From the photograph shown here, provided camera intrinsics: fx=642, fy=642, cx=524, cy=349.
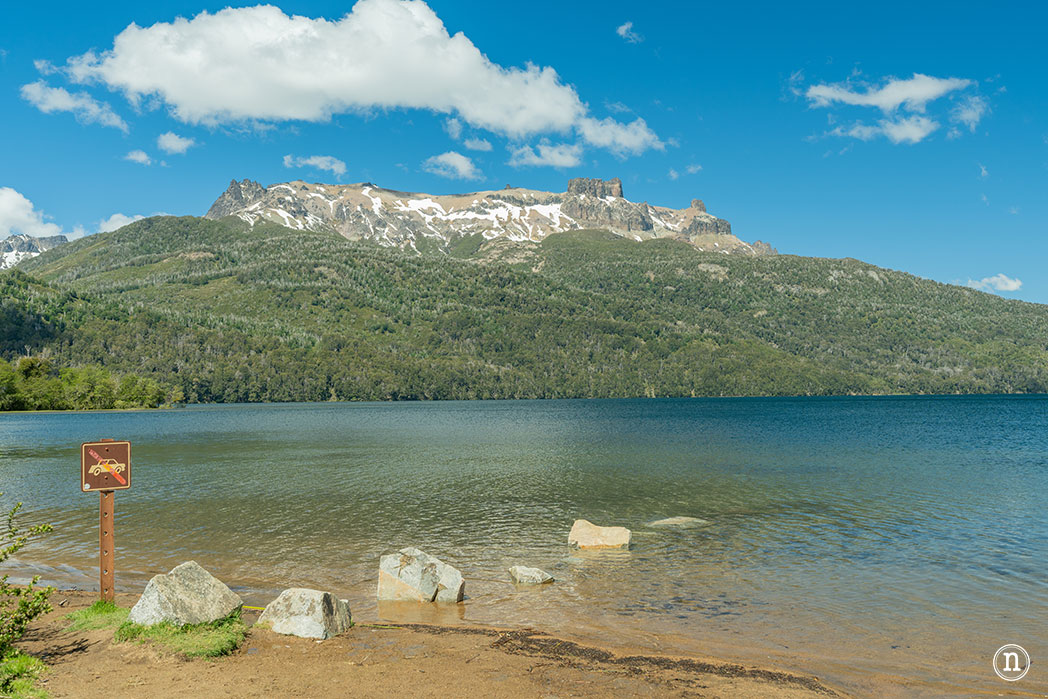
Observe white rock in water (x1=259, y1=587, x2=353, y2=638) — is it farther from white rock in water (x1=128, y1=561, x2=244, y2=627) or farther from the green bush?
the green bush

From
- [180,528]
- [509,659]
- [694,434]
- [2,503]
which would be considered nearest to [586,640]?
[509,659]

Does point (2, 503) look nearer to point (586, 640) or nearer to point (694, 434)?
point (586, 640)

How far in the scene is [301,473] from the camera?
5847 centimetres

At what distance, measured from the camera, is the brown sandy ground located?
Result: 12.6m

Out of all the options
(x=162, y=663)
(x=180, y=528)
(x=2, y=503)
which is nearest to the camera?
(x=162, y=663)

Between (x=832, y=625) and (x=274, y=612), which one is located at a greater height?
(x=274, y=612)

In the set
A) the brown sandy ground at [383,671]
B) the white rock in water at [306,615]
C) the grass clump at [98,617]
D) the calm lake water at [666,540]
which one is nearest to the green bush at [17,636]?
the brown sandy ground at [383,671]

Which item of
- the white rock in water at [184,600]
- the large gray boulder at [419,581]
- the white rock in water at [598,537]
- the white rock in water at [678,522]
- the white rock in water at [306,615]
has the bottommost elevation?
the white rock in water at [678,522]

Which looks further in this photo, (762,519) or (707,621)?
(762,519)

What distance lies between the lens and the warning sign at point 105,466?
16.0 metres

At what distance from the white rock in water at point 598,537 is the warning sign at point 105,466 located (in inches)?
745

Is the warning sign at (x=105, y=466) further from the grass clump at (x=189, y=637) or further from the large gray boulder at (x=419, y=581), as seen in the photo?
the large gray boulder at (x=419, y=581)

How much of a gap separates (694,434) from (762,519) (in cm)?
7054

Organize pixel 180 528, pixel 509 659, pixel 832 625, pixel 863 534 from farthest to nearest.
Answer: pixel 180 528, pixel 863 534, pixel 832 625, pixel 509 659
